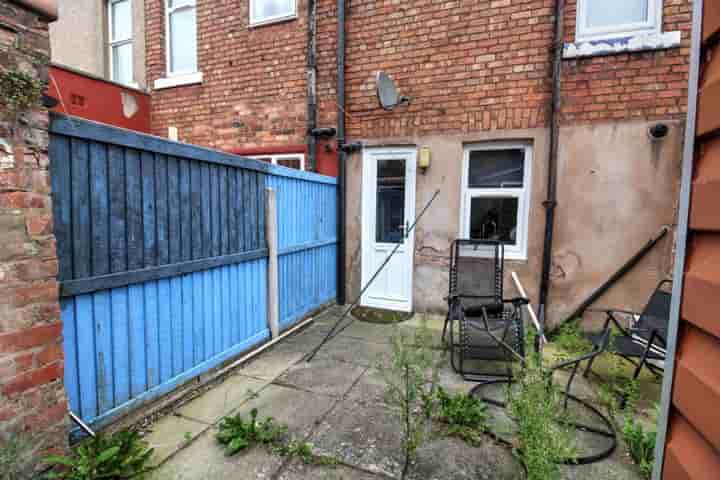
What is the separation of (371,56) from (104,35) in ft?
17.1

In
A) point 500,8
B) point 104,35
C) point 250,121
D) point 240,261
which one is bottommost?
point 240,261

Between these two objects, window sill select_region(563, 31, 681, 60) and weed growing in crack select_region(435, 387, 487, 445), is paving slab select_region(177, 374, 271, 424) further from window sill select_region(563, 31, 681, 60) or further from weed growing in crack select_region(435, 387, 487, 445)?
window sill select_region(563, 31, 681, 60)

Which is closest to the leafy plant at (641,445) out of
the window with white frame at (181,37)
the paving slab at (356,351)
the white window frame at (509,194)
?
the paving slab at (356,351)

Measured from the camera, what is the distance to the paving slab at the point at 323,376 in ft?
9.46

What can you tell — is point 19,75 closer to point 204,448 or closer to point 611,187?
point 204,448

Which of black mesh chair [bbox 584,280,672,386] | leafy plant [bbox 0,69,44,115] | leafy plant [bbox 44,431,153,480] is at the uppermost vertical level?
leafy plant [bbox 0,69,44,115]

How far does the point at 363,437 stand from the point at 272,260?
80.8 inches

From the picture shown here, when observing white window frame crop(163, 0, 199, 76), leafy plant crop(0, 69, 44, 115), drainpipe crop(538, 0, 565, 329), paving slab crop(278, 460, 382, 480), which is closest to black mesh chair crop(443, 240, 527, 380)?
drainpipe crop(538, 0, 565, 329)

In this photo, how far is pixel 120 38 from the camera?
6480mm

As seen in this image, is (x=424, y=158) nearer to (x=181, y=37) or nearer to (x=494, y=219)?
(x=494, y=219)

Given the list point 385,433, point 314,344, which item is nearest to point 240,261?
point 314,344

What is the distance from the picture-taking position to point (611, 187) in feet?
13.1

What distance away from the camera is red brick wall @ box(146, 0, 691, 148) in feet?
12.8

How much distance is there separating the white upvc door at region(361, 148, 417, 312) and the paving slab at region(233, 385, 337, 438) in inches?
97.0
